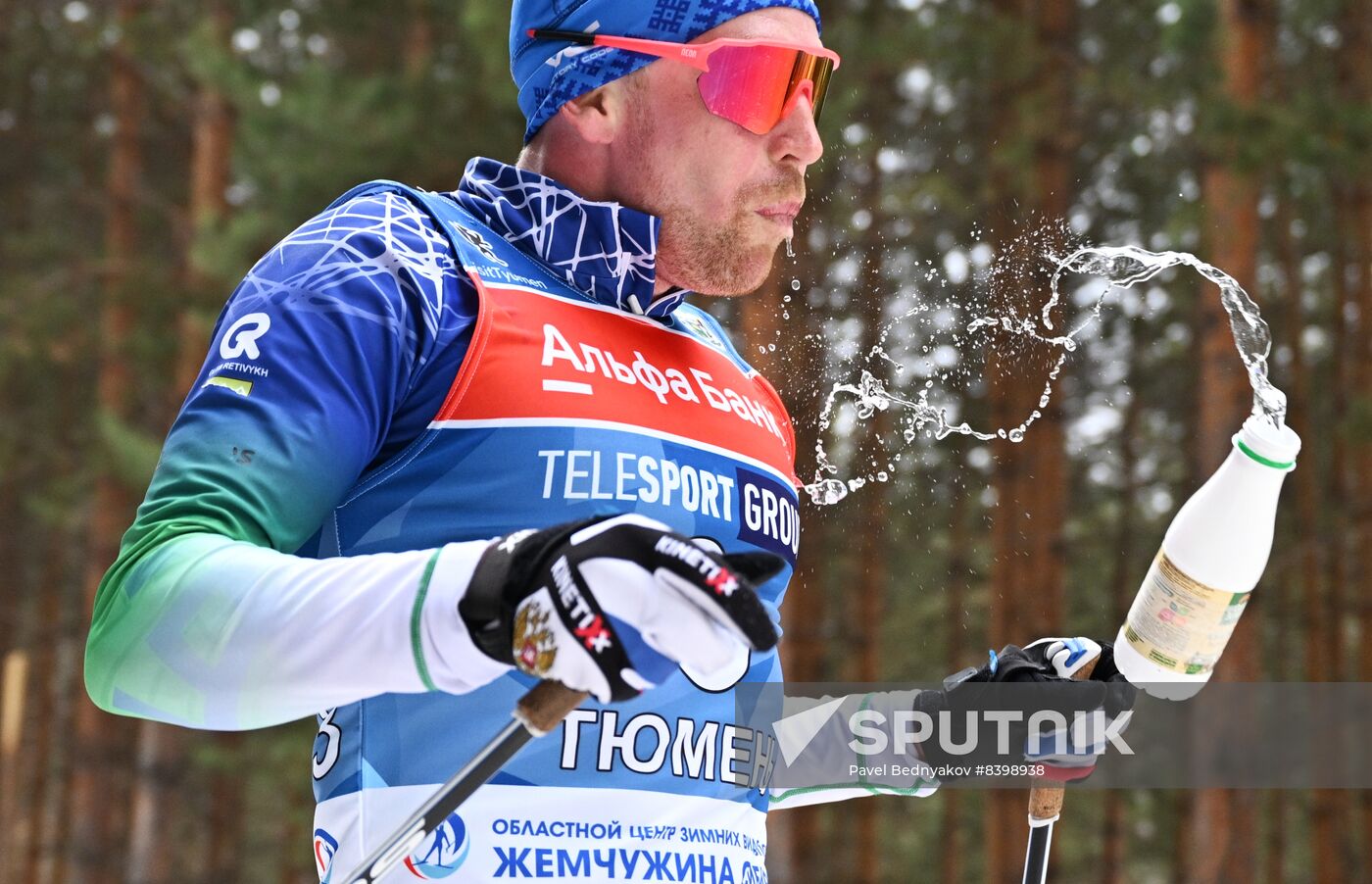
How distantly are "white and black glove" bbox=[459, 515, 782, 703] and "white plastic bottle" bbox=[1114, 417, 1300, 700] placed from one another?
1.22 m

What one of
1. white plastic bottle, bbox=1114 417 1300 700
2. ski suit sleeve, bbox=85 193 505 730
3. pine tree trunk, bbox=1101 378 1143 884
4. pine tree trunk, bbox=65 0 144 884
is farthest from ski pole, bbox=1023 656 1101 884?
pine tree trunk, bbox=65 0 144 884

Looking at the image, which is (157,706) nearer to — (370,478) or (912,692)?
(370,478)

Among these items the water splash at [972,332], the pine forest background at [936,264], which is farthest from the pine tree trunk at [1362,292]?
the water splash at [972,332]

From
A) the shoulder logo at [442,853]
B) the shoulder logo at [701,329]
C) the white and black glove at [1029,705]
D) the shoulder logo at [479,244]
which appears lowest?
the shoulder logo at [442,853]

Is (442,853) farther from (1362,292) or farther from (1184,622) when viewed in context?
(1362,292)

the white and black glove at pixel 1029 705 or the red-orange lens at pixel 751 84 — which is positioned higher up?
the red-orange lens at pixel 751 84

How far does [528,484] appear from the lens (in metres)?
1.87

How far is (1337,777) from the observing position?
12.8 meters

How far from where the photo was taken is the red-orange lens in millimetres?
2309

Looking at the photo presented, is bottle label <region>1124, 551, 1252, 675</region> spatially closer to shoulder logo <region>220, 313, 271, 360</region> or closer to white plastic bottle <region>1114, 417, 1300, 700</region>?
white plastic bottle <region>1114, 417, 1300, 700</region>

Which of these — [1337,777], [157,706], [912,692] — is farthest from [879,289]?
[1337,777]

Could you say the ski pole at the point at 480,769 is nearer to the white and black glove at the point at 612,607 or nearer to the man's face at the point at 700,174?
the white and black glove at the point at 612,607

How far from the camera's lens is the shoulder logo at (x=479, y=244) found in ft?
6.81

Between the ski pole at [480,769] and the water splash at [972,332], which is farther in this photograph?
the water splash at [972,332]
